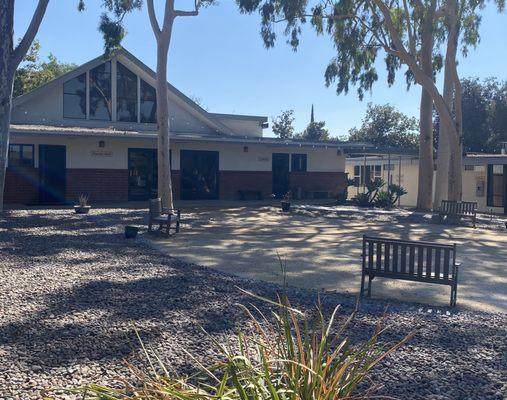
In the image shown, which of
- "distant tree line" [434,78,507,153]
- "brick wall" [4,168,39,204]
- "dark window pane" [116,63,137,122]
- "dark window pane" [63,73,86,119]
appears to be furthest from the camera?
"distant tree line" [434,78,507,153]

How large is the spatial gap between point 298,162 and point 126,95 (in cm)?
937

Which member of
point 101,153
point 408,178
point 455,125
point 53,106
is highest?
point 53,106

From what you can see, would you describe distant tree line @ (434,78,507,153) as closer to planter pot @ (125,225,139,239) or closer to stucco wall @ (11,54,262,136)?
stucco wall @ (11,54,262,136)

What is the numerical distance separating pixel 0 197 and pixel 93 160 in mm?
7466

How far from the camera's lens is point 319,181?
98.9 ft

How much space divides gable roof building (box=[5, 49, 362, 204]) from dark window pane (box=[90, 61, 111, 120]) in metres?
0.04

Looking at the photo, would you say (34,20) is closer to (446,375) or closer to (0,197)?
(0,197)

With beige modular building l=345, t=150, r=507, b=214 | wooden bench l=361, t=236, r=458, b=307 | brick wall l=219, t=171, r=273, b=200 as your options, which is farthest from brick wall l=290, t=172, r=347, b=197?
wooden bench l=361, t=236, r=458, b=307

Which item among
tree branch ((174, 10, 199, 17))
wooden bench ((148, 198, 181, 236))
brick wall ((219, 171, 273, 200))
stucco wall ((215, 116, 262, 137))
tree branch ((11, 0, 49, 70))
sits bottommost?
wooden bench ((148, 198, 181, 236))

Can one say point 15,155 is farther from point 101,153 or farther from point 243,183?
point 243,183

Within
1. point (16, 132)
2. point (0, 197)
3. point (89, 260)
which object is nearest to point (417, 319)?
point (89, 260)

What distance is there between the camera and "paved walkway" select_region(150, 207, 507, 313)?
866cm

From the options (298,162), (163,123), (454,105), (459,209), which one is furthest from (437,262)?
(298,162)

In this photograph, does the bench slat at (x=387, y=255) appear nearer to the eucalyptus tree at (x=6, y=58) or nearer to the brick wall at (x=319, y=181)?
the eucalyptus tree at (x=6, y=58)
